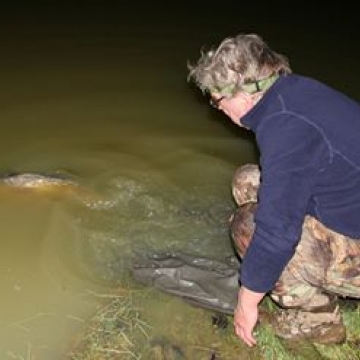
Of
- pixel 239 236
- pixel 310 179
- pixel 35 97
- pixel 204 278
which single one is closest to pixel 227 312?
pixel 204 278

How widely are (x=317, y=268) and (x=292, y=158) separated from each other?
0.74 meters

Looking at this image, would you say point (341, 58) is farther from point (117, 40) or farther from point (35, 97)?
point (35, 97)

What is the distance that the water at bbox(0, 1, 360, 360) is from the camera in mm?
3348

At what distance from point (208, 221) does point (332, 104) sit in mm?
1883

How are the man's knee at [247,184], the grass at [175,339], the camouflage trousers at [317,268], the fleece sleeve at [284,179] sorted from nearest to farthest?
the fleece sleeve at [284,179], the camouflage trousers at [317,268], the grass at [175,339], the man's knee at [247,184]

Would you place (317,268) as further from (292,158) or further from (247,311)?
(292,158)

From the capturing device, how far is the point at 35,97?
5.88 meters

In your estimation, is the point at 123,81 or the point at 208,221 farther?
the point at 123,81

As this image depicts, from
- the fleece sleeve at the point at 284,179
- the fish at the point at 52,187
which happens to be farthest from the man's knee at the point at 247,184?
the fish at the point at 52,187

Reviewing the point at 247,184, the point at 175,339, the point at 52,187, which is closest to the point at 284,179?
the point at 247,184

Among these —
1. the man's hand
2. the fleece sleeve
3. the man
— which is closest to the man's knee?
the man

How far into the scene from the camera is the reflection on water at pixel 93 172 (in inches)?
130

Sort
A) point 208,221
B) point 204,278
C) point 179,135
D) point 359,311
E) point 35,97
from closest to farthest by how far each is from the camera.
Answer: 1. point 359,311
2. point 204,278
3. point 208,221
4. point 179,135
5. point 35,97

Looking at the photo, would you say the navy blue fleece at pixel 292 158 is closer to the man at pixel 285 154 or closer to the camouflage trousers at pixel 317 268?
the man at pixel 285 154
